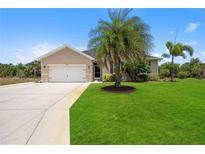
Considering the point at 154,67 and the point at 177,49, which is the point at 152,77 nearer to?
the point at 154,67

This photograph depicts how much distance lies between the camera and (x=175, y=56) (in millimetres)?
20188

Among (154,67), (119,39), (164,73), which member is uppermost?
(119,39)

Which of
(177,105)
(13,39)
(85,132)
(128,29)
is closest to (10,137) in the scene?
(85,132)

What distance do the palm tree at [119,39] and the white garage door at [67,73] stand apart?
9887 mm

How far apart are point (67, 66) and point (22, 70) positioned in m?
16.5

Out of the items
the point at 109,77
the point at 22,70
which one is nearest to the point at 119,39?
the point at 109,77

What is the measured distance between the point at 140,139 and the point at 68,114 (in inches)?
120

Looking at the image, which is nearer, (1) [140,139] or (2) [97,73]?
(1) [140,139]

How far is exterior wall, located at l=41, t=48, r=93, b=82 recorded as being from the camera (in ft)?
66.9

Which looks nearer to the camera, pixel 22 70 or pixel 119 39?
pixel 119 39

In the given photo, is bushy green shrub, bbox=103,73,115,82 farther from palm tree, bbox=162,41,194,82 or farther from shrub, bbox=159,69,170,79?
shrub, bbox=159,69,170,79

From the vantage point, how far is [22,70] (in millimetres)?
32188
